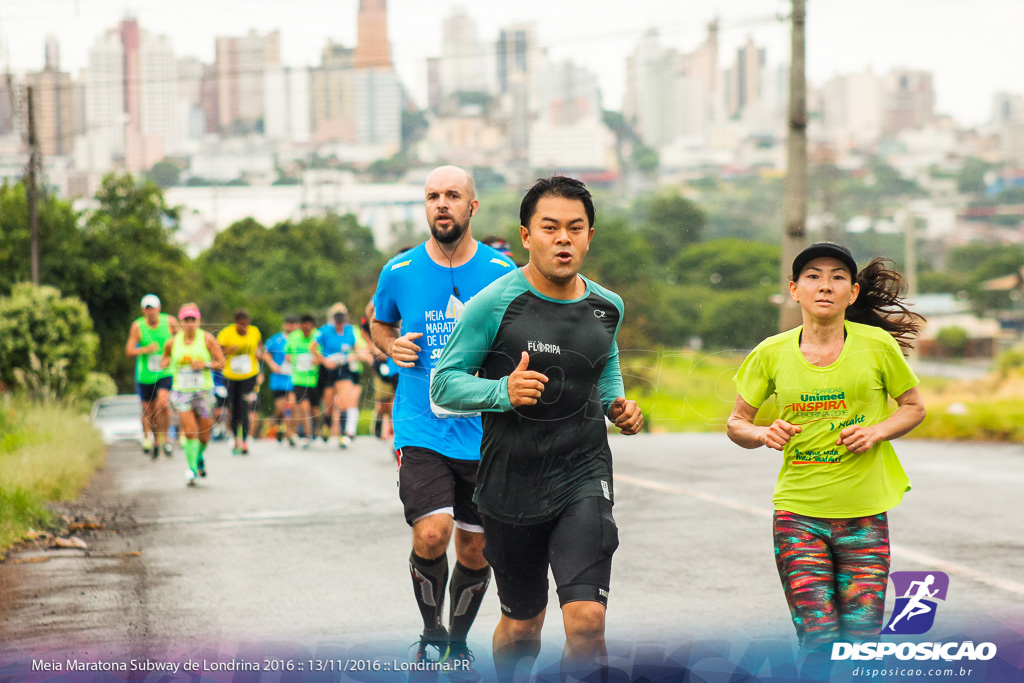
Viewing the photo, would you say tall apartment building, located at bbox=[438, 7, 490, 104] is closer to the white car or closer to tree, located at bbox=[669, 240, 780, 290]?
tree, located at bbox=[669, 240, 780, 290]

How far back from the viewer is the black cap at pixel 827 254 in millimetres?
4953

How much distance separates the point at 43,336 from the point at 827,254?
17.0 m

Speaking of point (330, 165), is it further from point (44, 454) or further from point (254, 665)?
point (254, 665)

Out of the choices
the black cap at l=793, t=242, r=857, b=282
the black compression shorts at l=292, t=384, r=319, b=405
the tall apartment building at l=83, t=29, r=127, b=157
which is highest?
the tall apartment building at l=83, t=29, r=127, b=157

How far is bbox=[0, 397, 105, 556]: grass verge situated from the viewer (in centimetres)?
970

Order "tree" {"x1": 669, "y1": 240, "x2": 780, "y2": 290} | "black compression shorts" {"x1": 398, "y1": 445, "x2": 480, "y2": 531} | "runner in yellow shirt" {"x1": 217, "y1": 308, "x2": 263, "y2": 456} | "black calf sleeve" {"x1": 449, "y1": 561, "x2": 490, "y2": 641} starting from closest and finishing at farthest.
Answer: "black compression shorts" {"x1": 398, "y1": 445, "x2": 480, "y2": 531}, "black calf sleeve" {"x1": 449, "y1": 561, "x2": 490, "y2": 641}, "runner in yellow shirt" {"x1": 217, "y1": 308, "x2": 263, "y2": 456}, "tree" {"x1": 669, "y1": 240, "x2": 780, "y2": 290}

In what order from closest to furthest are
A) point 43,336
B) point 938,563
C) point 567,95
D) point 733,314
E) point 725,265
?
point 938,563, point 43,336, point 733,314, point 725,265, point 567,95

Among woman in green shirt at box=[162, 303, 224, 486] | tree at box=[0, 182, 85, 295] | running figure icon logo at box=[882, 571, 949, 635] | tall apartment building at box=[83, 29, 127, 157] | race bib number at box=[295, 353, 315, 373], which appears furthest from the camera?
tall apartment building at box=[83, 29, 127, 157]

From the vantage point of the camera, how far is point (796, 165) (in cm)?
1845

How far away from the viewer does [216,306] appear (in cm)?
5072

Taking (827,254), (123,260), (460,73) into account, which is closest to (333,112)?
(460,73)

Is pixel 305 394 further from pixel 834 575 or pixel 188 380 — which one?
pixel 834 575

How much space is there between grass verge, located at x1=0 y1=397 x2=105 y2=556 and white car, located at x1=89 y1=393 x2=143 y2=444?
997 centimetres

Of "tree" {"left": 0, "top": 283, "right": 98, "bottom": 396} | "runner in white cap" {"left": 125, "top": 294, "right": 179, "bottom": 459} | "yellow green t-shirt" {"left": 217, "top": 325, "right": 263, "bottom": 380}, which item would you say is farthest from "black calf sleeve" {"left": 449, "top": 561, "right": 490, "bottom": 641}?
"tree" {"left": 0, "top": 283, "right": 98, "bottom": 396}
